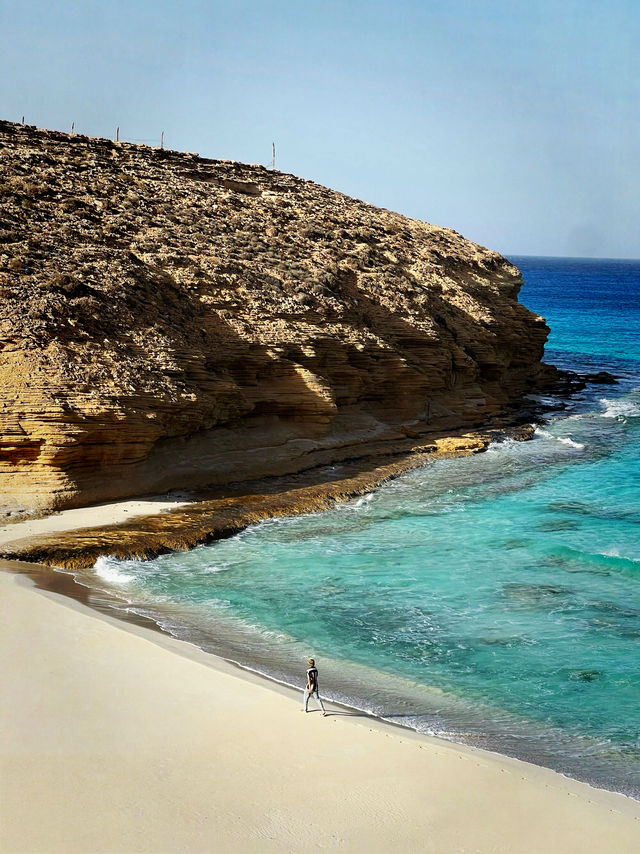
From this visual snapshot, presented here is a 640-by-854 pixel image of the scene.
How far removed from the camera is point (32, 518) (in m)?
20.8

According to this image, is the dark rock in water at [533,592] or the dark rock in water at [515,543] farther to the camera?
the dark rock in water at [515,543]

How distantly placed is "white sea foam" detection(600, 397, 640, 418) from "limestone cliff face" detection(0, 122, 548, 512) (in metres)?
4.05

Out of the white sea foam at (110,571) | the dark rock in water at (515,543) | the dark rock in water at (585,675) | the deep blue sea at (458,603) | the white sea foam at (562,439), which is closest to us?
the deep blue sea at (458,603)

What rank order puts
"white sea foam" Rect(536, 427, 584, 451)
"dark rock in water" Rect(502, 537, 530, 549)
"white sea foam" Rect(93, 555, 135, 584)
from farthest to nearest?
1. "white sea foam" Rect(536, 427, 584, 451)
2. "dark rock in water" Rect(502, 537, 530, 549)
3. "white sea foam" Rect(93, 555, 135, 584)

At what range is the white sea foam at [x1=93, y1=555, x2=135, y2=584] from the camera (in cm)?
1842

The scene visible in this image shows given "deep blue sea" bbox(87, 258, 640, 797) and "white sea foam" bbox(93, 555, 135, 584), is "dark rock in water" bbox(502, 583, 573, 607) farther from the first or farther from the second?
"white sea foam" bbox(93, 555, 135, 584)

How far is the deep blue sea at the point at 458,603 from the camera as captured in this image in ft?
44.9

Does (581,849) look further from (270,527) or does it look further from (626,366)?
(626,366)

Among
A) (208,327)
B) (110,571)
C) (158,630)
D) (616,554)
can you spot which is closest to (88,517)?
(110,571)

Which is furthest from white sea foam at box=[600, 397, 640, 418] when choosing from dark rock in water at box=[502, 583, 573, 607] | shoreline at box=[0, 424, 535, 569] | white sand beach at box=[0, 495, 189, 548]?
white sand beach at box=[0, 495, 189, 548]

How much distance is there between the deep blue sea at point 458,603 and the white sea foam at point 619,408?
9.35 metres

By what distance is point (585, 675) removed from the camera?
1492 centimetres

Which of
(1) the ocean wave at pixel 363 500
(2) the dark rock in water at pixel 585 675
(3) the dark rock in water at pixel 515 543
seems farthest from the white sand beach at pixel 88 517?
(2) the dark rock in water at pixel 585 675

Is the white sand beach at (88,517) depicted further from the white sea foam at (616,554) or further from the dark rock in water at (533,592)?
the white sea foam at (616,554)
